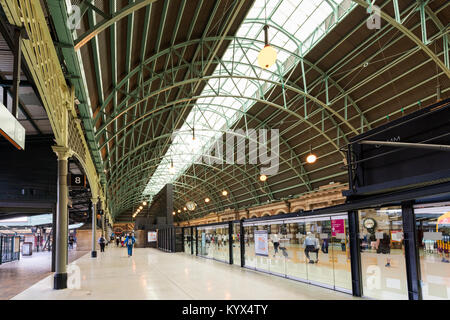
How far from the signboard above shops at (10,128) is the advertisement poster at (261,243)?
11.3 meters

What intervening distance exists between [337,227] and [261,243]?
17.1ft

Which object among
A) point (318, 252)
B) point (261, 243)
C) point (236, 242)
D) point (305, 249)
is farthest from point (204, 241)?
Result: point (318, 252)

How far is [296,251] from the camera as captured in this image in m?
13.9

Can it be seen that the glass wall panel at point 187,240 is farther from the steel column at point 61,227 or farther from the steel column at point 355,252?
the steel column at point 355,252

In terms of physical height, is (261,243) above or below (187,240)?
above

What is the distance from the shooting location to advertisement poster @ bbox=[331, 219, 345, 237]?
9.83 metres

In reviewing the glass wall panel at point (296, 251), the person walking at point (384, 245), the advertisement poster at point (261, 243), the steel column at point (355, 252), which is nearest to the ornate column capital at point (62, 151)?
the glass wall panel at point (296, 251)

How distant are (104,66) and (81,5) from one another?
5.66 m

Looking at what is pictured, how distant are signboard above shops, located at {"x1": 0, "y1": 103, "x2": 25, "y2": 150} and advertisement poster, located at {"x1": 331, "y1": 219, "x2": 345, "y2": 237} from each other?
8144 millimetres

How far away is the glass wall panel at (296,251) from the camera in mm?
12438

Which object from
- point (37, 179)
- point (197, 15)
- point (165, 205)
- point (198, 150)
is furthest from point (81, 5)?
point (198, 150)

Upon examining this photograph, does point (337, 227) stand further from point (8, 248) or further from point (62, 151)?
point (8, 248)

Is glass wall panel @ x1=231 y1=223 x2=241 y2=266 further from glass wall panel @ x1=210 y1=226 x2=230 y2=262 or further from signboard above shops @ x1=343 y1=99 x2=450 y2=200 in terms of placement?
signboard above shops @ x1=343 y1=99 x2=450 y2=200

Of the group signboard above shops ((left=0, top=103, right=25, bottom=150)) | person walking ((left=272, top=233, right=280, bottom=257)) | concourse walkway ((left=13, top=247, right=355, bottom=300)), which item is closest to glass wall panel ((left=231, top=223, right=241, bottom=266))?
person walking ((left=272, top=233, right=280, bottom=257))
